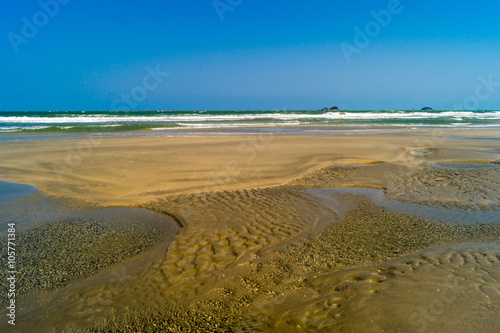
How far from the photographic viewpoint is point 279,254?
4270mm

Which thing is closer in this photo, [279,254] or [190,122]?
[279,254]

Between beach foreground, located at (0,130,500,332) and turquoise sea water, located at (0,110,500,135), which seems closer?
beach foreground, located at (0,130,500,332)

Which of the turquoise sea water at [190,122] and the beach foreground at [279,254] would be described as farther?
the turquoise sea water at [190,122]

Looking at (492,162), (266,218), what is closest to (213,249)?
(266,218)

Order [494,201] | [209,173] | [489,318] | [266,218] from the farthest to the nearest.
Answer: [209,173], [494,201], [266,218], [489,318]

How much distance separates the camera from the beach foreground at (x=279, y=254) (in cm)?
295

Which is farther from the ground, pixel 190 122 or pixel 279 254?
pixel 190 122

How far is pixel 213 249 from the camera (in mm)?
4492

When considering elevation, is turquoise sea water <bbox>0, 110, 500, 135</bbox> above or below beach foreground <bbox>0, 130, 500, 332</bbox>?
above

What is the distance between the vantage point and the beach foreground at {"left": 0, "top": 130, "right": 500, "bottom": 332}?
2951mm

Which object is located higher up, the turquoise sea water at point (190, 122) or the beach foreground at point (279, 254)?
the turquoise sea water at point (190, 122)

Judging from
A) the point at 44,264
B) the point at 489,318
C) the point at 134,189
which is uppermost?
the point at 134,189

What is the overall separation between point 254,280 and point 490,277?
2970 millimetres

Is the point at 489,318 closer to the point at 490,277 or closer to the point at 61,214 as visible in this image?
the point at 490,277
